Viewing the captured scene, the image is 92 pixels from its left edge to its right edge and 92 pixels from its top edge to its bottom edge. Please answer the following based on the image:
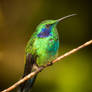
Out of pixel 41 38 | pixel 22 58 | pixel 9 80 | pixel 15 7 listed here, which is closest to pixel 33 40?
pixel 41 38

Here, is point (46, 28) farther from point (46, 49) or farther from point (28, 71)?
point (28, 71)

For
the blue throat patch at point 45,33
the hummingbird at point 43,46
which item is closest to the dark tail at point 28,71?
the hummingbird at point 43,46

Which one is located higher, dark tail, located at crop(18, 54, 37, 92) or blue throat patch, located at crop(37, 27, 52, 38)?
blue throat patch, located at crop(37, 27, 52, 38)

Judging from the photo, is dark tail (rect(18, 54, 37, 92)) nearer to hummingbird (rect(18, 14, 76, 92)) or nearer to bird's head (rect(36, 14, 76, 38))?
hummingbird (rect(18, 14, 76, 92))

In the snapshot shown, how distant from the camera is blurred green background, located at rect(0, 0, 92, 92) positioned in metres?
2.57

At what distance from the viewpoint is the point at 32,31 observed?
2.55m

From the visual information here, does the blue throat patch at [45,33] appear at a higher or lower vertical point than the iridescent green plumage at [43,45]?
higher

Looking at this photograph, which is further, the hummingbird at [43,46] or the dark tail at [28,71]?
the hummingbird at [43,46]

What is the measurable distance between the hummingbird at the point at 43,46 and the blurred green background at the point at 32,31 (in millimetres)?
137

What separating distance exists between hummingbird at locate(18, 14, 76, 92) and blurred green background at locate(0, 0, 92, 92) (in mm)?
137

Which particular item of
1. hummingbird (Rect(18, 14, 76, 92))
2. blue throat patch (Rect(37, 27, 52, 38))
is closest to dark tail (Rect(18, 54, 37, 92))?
hummingbird (Rect(18, 14, 76, 92))

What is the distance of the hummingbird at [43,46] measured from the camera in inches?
89.7

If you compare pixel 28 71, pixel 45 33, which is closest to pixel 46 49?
pixel 45 33

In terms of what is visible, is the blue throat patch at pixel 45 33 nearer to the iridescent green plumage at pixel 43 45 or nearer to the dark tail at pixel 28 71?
the iridescent green plumage at pixel 43 45
